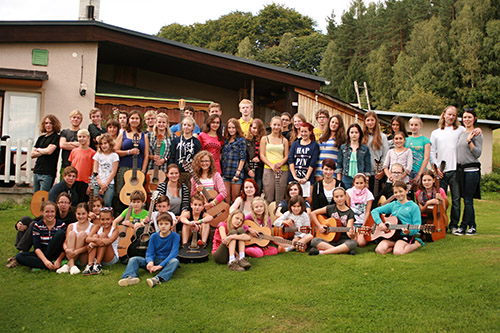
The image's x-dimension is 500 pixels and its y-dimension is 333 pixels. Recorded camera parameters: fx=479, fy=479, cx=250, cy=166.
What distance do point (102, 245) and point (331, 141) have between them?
3891mm

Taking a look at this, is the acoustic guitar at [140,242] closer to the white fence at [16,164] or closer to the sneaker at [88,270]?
the sneaker at [88,270]

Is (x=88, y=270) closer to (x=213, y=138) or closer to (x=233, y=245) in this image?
(x=233, y=245)

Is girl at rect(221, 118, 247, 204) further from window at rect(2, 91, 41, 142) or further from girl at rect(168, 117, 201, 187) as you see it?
window at rect(2, 91, 41, 142)

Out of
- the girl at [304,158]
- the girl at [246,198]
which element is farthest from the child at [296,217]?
the girl at [304,158]

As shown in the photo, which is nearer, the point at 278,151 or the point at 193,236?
the point at 193,236

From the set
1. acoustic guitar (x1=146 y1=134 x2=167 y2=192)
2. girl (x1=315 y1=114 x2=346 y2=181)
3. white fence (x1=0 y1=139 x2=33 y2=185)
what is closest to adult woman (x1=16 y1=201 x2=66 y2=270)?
acoustic guitar (x1=146 y1=134 x2=167 y2=192)

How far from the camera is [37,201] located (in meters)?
6.80

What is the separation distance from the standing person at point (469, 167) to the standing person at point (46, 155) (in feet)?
21.1

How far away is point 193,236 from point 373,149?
3.24 metres

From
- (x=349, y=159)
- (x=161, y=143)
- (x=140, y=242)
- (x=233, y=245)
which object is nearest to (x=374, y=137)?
(x=349, y=159)

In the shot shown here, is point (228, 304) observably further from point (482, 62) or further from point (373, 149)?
point (482, 62)

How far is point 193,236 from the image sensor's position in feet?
21.4

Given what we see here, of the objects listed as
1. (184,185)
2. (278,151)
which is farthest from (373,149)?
(184,185)

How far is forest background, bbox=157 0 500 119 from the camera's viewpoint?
3591 centimetres
